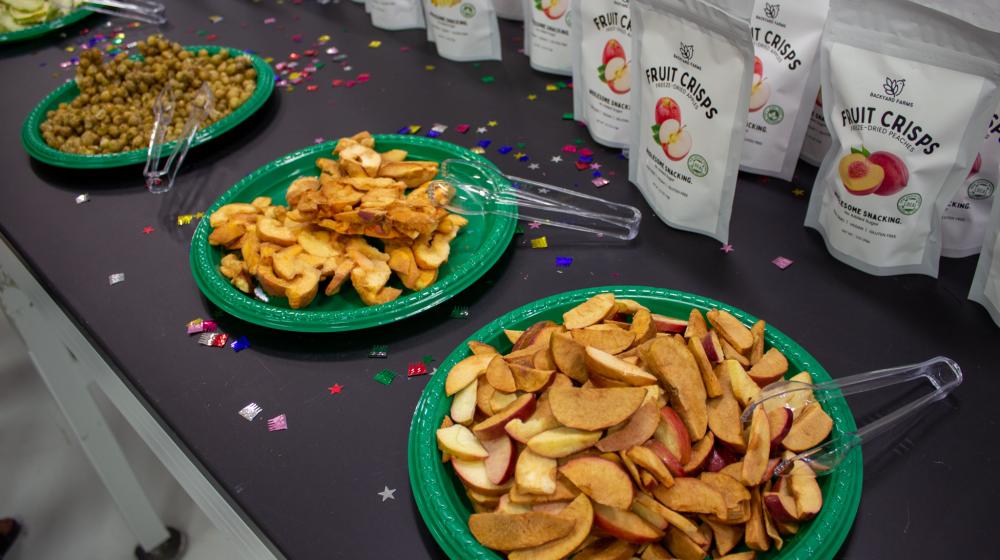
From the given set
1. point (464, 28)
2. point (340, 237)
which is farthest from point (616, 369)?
point (464, 28)

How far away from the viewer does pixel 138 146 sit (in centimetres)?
139

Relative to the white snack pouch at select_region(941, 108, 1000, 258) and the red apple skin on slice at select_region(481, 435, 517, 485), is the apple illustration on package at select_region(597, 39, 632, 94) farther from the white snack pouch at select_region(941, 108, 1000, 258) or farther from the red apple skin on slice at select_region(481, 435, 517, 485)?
the red apple skin on slice at select_region(481, 435, 517, 485)

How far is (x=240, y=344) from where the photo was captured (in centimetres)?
99

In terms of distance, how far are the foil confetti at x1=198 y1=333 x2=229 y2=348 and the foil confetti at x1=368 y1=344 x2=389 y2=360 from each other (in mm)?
223

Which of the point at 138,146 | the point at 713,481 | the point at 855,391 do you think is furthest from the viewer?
the point at 138,146

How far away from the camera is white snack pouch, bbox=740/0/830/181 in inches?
37.3

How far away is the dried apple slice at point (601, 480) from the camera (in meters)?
0.64

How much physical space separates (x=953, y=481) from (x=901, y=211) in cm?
33

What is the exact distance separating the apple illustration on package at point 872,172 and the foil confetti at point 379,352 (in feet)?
2.10

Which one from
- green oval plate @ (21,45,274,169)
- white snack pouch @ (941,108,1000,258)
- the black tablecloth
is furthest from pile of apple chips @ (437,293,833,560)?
green oval plate @ (21,45,274,169)

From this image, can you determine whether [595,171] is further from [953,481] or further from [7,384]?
[7,384]

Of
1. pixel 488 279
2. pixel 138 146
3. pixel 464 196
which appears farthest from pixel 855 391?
pixel 138 146

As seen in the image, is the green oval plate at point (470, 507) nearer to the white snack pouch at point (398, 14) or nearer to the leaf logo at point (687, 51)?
the leaf logo at point (687, 51)

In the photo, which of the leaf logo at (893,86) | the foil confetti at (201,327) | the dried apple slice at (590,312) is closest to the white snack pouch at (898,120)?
the leaf logo at (893,86)
